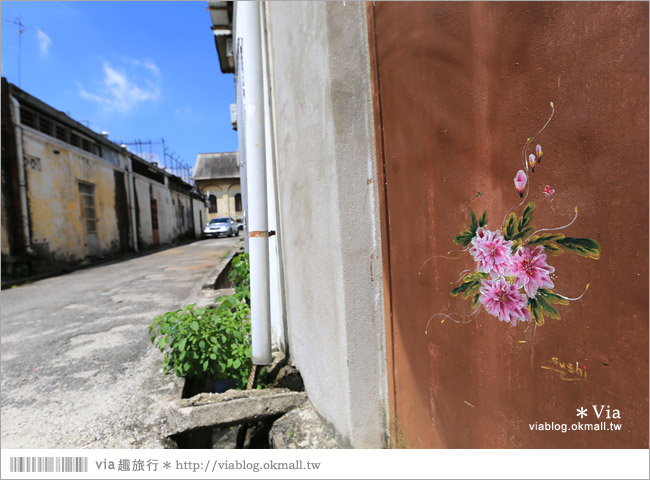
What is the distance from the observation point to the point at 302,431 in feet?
5.61

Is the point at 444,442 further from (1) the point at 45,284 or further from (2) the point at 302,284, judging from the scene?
(1) the point at 45,284

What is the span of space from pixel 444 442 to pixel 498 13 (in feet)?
4.30

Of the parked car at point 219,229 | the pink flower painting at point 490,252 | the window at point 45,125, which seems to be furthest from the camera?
the parked car at point 219,229

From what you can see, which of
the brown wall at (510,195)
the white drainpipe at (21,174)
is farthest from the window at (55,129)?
the brown wall at (510,195)

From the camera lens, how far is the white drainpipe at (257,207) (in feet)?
7.18

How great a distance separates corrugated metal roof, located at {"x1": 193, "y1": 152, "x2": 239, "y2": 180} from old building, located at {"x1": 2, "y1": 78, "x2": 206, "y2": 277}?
533 inches

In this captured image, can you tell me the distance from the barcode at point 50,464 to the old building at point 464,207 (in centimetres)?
102

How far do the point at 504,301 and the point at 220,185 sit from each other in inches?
1280

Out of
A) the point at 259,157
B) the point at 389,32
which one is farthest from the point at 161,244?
the point at 389,32

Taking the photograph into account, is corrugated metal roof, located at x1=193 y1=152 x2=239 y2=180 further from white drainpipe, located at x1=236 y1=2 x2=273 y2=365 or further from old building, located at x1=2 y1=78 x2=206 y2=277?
white drainpipe, located at x1=236 y1=2 x2=273 y2=365

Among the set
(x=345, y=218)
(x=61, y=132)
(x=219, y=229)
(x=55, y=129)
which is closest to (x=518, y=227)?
(x=345, y=218)

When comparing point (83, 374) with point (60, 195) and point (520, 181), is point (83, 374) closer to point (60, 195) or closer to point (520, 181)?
point (520, 181)

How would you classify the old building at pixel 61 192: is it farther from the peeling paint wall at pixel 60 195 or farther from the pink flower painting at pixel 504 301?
the pink flower painting at pixel 504 301

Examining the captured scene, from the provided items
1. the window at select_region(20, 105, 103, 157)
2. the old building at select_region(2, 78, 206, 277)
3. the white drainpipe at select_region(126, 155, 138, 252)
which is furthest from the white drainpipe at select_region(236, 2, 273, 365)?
the white drainpipe at select_region(126, 155, 138, 252)
